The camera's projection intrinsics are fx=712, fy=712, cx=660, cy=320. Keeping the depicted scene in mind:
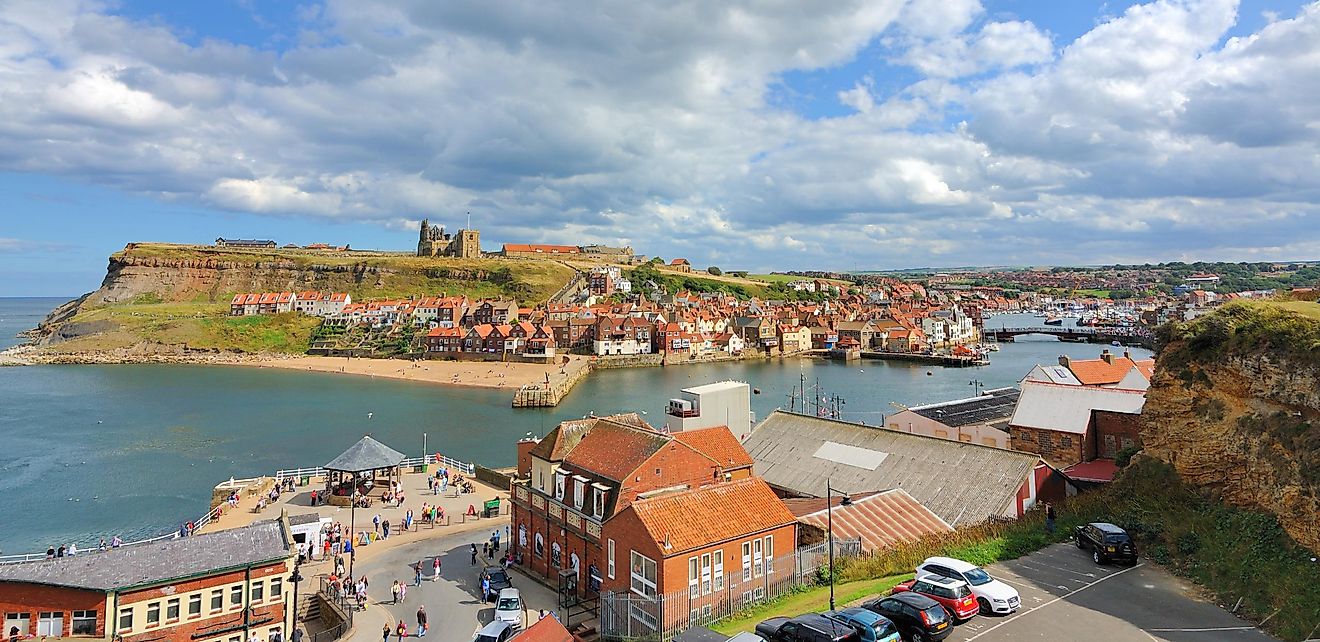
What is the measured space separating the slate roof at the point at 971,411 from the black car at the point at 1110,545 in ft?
59.1

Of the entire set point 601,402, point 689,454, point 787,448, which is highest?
point 689,454

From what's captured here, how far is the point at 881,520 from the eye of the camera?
17625mm

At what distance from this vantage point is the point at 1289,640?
33.7 ft

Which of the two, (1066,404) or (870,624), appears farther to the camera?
(1066,404)

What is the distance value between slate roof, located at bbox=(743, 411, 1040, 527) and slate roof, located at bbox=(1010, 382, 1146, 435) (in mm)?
6499

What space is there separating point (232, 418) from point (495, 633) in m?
46.0

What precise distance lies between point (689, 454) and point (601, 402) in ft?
140

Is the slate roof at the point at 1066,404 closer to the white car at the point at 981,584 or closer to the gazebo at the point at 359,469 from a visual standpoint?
the white car at the point at 981,584

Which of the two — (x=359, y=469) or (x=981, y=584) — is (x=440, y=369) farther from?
(x=981, y=584)

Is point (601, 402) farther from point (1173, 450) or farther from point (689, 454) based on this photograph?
point (1173, 450)

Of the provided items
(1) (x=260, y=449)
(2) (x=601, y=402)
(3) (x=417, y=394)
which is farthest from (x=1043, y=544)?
(3) (x=417, y=394)

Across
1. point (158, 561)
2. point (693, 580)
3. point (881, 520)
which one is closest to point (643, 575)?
point (693, 580)

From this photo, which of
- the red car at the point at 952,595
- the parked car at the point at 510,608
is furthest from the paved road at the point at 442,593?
Result: the red car at the point at 952,595

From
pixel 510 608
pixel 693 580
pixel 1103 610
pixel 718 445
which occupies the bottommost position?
pixel 510 608
